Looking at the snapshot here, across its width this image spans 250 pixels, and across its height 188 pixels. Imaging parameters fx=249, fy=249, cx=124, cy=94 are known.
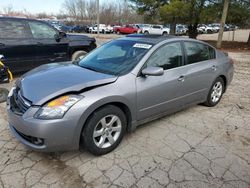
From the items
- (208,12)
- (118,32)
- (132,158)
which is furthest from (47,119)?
(118,32)

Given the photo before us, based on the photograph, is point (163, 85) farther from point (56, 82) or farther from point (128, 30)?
point (128, 30)

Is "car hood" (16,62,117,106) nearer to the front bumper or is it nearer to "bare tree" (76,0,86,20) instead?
the front bumper

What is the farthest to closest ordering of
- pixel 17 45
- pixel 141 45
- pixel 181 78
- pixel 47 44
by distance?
pixel 47 44 < pixel 17 45 < pixel 181 78 < pixel 141 45

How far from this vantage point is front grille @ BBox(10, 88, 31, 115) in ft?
9.60

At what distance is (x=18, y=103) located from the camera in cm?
310

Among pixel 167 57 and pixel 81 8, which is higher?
pixel 81 8

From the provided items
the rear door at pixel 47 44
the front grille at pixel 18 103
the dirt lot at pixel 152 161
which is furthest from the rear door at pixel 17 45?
the front grille at pixel 18 103

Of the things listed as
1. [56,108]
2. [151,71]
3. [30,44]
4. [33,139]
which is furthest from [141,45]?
[30,44]

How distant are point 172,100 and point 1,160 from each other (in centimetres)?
257

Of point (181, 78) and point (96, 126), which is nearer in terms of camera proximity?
point (96, 126)

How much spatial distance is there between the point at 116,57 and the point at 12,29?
4064 mm

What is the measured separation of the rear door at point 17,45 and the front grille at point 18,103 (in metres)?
3.53

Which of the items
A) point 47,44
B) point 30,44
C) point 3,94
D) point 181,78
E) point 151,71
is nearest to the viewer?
point 151,71

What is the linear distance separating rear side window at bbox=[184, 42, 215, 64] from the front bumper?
8.00 feet
